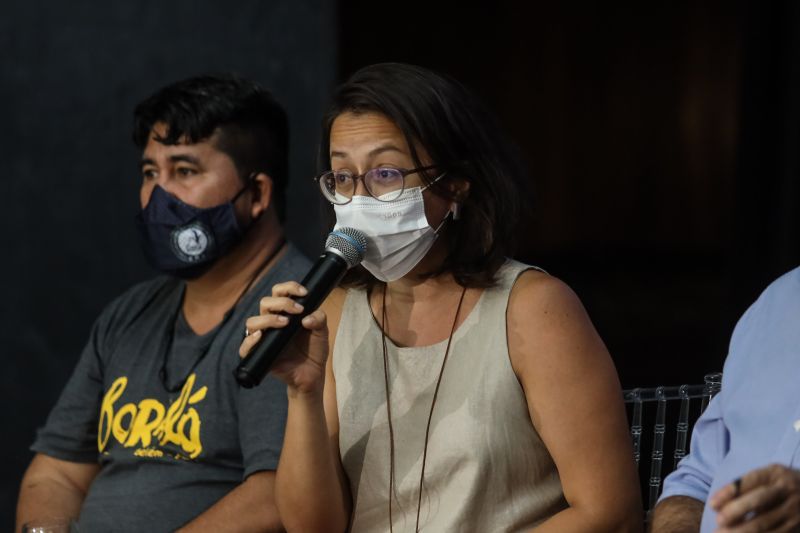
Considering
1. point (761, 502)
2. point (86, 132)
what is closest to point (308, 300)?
point (761, 502)

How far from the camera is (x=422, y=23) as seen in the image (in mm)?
10609

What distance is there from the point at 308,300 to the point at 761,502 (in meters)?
0.86

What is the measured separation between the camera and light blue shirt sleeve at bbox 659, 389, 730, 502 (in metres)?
2.33

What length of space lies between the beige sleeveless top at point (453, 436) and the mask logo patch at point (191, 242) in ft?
2.04

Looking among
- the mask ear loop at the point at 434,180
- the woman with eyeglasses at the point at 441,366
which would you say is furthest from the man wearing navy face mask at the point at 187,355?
the mask ear loop at the point at 434,180

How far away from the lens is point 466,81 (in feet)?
36.5

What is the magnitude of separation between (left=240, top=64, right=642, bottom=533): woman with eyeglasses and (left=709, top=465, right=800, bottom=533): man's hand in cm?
60

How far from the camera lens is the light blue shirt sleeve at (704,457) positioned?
2328 millimetres

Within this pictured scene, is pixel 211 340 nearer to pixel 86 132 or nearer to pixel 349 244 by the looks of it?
pixel 349 244

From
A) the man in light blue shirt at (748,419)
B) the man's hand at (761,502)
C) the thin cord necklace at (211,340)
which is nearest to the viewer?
the man's hand at (761,502)

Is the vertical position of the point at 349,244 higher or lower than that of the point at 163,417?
higher

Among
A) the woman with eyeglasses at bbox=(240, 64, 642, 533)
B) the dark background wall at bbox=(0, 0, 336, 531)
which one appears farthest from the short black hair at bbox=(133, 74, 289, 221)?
the dark background wall at bbox=(0, 0, 336, 531)

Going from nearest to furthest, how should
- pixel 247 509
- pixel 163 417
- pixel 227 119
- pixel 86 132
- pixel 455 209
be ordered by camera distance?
pixel 455 209 < pixel 247 509 < pixel 163 417 < pixel 227 119 < pixel 86 132

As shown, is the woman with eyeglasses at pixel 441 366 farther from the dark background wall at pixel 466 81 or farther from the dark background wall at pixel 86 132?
the dark background wall at pixel 86 132
